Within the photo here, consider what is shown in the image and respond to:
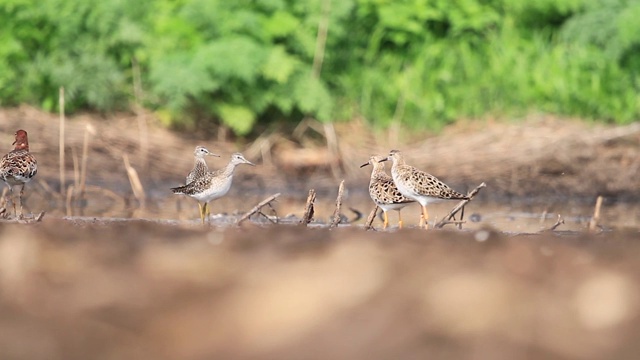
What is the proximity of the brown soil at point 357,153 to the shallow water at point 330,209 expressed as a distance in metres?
0.51

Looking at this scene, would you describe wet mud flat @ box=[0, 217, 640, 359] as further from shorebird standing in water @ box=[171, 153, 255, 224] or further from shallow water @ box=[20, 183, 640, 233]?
shallow water @ box=[20, 183, 640, 233]

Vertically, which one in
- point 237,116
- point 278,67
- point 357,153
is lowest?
point 357,153

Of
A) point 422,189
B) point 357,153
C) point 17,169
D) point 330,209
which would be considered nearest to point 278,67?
point 357,153

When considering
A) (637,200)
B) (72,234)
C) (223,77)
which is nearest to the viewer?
(72,234)

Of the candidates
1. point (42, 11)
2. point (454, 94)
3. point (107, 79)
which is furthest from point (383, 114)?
point (42, 11)

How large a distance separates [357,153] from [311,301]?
13445 mm

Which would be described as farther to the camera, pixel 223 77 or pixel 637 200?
pixel 223 77

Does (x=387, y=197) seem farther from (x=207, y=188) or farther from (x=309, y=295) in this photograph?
(x=309, y=295)

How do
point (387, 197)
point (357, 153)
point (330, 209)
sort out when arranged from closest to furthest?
1. point (387, 197)
2. point (330, 209)
3. point (357, 153)

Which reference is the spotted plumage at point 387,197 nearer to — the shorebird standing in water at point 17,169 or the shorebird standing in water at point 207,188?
the shorebird standing in water at point 207,188

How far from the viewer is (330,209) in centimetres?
1146

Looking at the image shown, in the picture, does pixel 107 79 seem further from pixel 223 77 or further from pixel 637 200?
pixel 637 200

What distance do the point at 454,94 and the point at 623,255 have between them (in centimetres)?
1426

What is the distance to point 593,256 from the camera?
204 centimetres
